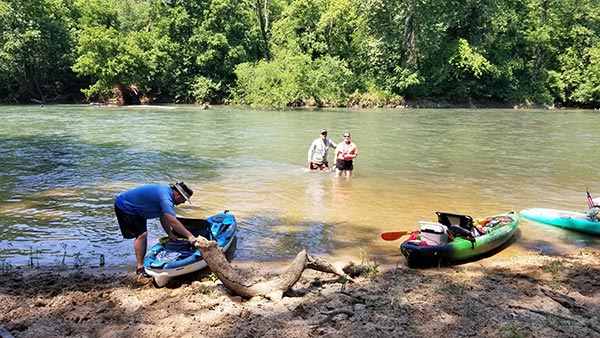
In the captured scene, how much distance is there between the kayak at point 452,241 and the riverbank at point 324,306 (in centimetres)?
28

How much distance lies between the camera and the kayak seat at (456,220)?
7.42m

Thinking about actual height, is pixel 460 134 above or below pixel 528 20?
below

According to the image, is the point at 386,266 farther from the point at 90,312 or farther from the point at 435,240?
the point at 90,312

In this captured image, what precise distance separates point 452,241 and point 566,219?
3.23 m

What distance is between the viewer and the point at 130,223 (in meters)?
6.11

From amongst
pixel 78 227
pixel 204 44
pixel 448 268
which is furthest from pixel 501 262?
pixel 204 44

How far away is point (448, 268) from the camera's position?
21.7 feet

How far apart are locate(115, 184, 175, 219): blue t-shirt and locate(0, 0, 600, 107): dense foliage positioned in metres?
34.8

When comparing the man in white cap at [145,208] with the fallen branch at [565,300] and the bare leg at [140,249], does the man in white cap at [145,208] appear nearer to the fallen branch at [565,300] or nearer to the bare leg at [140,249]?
the bare leg at [140,249]

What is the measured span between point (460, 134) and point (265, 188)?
15138 millimetres

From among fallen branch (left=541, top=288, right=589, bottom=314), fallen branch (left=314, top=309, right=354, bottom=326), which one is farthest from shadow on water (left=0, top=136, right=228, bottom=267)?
fallen branch (left=541, top=288, right=589, bottom=314)

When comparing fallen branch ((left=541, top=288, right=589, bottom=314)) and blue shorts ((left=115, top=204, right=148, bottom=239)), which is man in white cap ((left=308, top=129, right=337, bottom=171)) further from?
fallen branch ((left=541, top=288, right=589, bottom=314))

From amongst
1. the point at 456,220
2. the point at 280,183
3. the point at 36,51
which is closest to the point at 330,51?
the point at 36,51

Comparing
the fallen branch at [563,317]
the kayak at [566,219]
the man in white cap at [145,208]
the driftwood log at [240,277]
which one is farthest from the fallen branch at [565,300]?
the man in white cap at [145,208]
